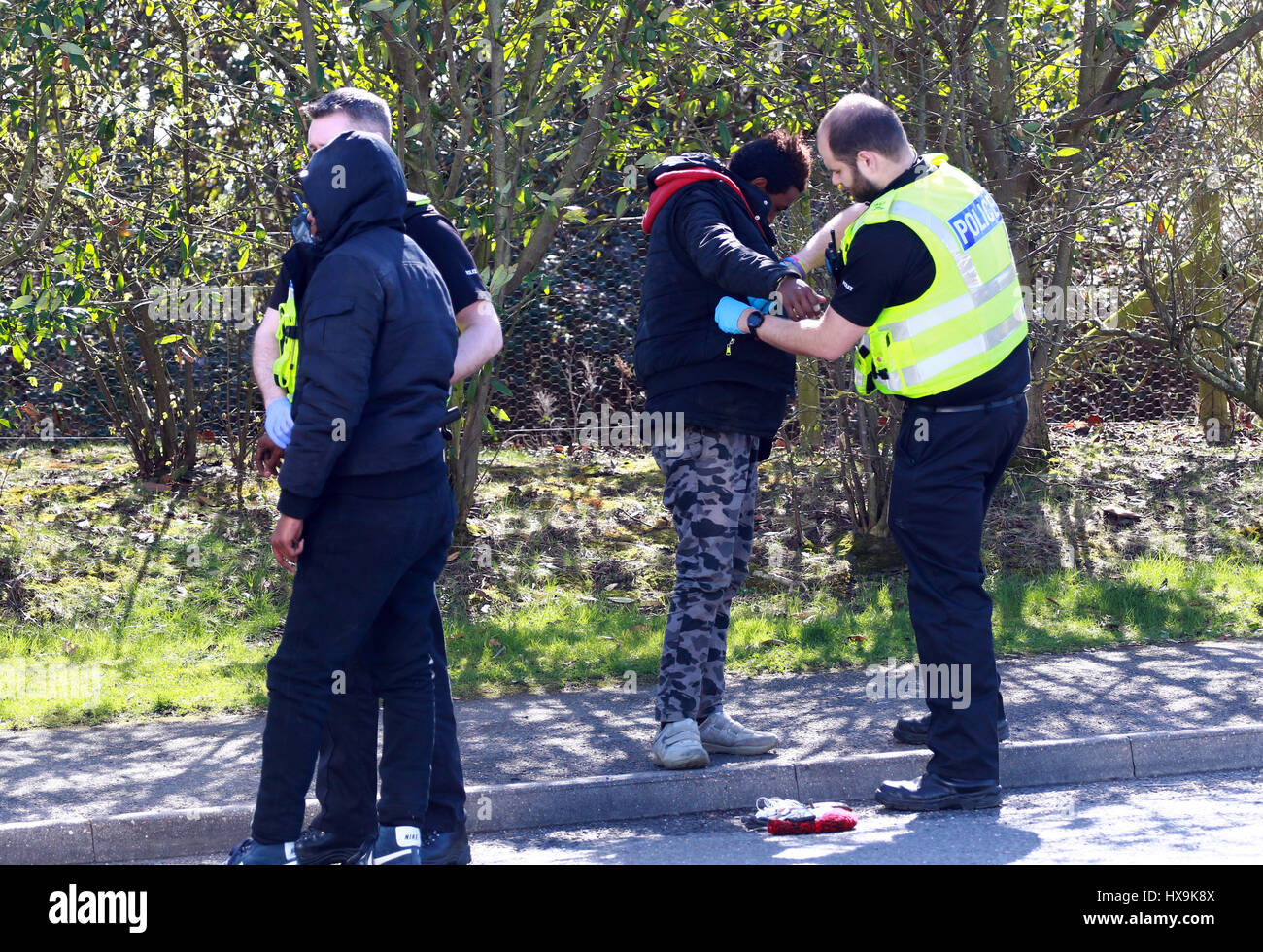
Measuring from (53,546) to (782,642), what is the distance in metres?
4.41

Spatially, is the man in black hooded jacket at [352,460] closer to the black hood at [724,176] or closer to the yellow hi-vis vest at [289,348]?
the yellow hi-vis vest at [289,348]

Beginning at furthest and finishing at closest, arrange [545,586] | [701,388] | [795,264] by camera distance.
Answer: [545,586] < [795,264] < [701,388]

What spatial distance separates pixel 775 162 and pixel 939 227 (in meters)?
0.81

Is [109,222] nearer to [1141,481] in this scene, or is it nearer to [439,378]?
[439,378]

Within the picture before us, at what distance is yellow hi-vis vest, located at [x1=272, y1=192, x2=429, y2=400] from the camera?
392 cm

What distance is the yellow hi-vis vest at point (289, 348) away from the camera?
3.92 m

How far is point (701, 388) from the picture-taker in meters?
4.91

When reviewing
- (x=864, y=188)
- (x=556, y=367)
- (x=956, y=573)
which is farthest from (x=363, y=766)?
(x=556, y=367)

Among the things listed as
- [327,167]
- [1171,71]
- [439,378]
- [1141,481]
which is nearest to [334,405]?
[439,378]

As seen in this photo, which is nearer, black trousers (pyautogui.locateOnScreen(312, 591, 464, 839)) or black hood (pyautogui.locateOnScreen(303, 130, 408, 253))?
black hood (pyautogui.locateOnScreen(303, 130, 408, 253))

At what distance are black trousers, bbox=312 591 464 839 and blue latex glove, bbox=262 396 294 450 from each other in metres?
0.67

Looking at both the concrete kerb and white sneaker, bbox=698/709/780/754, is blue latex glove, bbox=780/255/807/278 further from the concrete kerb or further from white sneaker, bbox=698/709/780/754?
the concrete kerb

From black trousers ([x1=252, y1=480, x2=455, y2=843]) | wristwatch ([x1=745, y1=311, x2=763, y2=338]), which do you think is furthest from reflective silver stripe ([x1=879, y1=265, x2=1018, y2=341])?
black trousers ([x1=252, y1=480, x2=455, y2=843])

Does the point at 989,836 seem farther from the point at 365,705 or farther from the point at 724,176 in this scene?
the point at 724,176
